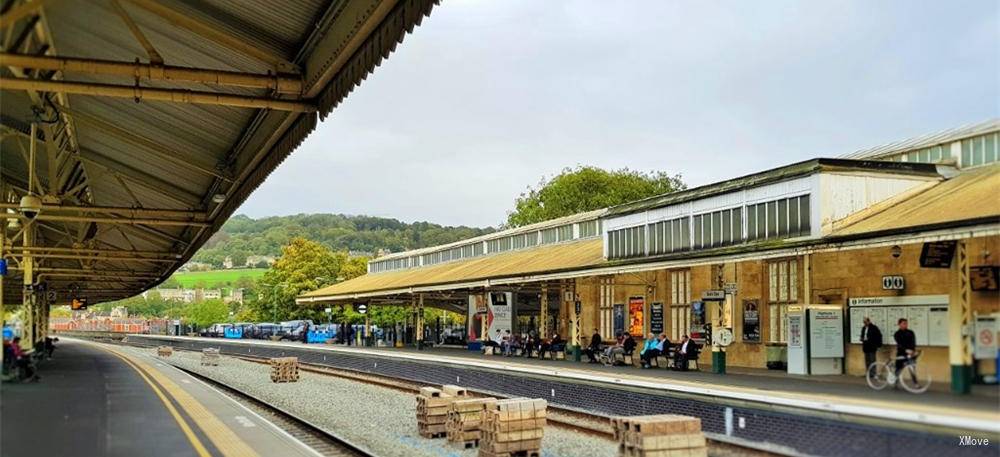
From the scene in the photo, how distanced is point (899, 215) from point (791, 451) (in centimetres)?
714

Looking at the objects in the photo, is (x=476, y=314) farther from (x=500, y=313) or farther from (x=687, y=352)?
(x=687, y=352)

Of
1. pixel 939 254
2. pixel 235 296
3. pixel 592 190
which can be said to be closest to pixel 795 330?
pixel 939 254

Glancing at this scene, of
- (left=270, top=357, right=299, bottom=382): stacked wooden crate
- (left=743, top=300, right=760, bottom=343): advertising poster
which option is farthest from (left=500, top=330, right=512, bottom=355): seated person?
(left=743, top=300, right=760, bottom=343): advertising poster

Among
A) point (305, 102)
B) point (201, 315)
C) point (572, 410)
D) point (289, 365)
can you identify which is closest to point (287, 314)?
point (201, 315)

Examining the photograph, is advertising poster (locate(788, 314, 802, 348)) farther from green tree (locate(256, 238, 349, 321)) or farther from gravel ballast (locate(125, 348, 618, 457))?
green tree (locate(256, 238, 349, 321))

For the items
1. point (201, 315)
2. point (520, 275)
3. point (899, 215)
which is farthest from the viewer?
point (201, 315)

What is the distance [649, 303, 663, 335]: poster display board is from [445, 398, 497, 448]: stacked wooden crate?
14.2m

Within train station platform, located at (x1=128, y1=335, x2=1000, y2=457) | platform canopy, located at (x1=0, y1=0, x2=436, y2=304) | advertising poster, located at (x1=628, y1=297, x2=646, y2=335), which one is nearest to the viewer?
platform canopy, located at (x1=0, y1=0, x2=436, y2=304)

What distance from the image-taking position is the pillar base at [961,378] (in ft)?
46.2

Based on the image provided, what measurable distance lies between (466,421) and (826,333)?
30.0 ft

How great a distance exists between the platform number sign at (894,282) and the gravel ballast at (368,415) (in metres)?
7.69

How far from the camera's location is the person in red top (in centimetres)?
1612

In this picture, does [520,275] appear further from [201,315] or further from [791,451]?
[201,315]

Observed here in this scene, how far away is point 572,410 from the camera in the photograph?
742 inches
